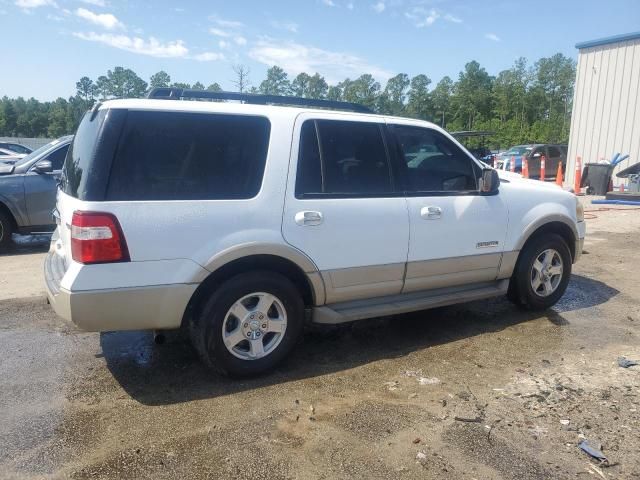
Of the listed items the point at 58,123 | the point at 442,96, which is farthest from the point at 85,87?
the point at 442,96

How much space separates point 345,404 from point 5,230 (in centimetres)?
689

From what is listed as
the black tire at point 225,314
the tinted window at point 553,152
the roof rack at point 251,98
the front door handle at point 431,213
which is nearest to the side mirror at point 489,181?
the front door handle at point 431,213

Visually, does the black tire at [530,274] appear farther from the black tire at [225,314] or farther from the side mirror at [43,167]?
the side mirror at [43,167]

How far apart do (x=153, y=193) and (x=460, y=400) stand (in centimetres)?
245

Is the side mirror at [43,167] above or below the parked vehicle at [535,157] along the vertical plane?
below

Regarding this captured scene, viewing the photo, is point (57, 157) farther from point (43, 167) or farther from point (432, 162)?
point (432, 162)

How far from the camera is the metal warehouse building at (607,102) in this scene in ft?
57.2

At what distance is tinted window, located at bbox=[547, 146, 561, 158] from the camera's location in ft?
78.7

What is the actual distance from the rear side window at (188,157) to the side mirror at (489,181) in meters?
2.06

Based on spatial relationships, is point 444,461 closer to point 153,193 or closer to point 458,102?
point 153,193

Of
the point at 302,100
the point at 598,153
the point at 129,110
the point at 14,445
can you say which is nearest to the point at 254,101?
the point at 302,100

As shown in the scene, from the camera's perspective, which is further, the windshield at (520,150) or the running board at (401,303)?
the windshield at (520,150)

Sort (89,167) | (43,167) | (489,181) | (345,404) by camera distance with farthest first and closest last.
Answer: (43,167)
(489,181)
(345,404)
(89,167)

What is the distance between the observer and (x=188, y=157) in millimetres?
3418
